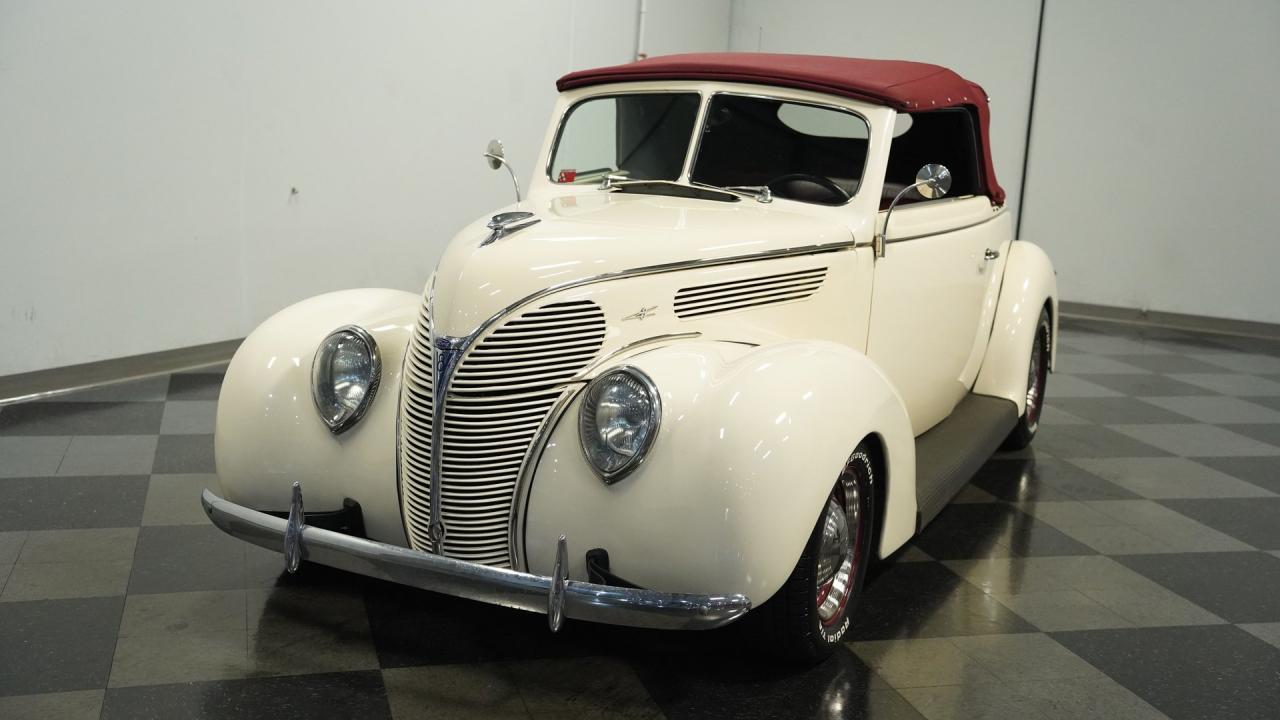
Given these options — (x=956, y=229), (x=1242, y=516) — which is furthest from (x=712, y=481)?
(x=1242, y=516)

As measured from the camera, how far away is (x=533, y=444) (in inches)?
109

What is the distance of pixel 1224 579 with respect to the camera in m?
3.94

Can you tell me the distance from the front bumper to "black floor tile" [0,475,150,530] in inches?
61.9

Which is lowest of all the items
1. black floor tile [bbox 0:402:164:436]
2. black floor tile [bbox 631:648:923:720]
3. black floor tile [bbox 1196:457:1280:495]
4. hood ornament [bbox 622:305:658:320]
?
black floor tile [bbox 0:402:164:436]

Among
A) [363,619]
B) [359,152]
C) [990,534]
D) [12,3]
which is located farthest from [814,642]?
[359,152]

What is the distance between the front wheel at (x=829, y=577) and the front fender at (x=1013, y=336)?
185 centimetres

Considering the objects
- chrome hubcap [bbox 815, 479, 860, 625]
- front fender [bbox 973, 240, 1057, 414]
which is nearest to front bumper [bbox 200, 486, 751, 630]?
chrome hubcap [bbox 815, 479, 860, 625]

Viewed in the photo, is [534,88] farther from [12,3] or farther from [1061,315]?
[1061,315]

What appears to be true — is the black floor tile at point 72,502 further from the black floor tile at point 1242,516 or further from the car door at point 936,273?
the black floor tile at point 1242,516

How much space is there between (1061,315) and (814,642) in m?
7.43

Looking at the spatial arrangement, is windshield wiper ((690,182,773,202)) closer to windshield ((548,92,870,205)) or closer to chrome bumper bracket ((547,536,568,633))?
windshield ((548,92,870,205))

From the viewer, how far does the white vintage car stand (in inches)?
103

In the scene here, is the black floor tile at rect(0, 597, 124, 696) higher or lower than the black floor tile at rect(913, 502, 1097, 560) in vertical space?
higher

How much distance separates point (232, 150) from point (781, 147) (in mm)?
3490
